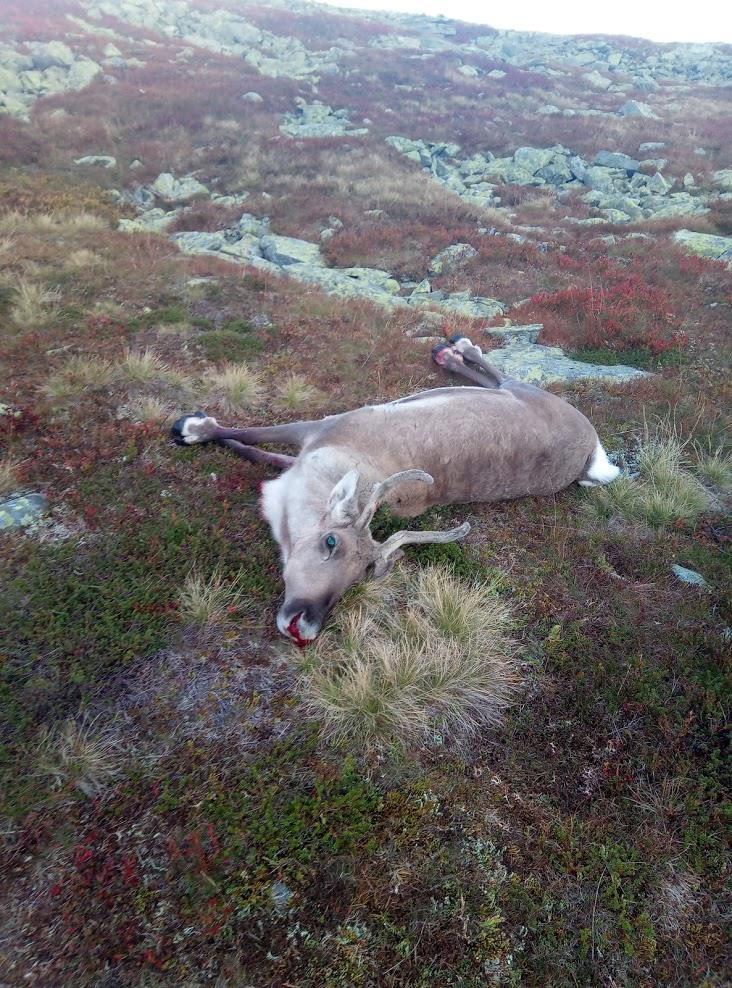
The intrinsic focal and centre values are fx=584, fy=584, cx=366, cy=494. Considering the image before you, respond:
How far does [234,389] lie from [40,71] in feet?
101

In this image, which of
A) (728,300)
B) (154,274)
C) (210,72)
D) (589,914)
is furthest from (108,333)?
(210,72)

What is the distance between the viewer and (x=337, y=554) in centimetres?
497

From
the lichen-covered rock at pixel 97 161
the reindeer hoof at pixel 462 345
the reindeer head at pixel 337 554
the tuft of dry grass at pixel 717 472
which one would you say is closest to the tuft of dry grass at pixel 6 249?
the reindeer hoof at pixel 462 345

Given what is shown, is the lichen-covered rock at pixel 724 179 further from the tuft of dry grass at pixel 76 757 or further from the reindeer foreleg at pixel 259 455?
the tuft of dry grass at pixel 76 757

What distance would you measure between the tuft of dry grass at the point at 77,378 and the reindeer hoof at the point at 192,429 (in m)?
1.45

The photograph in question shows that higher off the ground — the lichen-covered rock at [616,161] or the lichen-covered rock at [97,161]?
the lichen-covered rock at [616,161]

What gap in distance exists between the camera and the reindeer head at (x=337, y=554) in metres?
4.69

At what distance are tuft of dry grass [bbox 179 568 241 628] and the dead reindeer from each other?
50 cm

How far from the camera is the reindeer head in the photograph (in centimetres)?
469

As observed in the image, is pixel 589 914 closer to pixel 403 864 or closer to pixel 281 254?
pixel 403 864

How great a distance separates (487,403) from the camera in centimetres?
692

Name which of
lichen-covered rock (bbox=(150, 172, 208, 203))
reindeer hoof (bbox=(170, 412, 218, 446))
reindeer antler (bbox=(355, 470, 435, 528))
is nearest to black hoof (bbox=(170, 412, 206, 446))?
reindeer hoof (bbox=(170, 412, 218, 446))

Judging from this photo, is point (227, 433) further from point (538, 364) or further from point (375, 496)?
point (538, 364)

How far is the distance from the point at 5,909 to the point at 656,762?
Answer: 3.95 m
